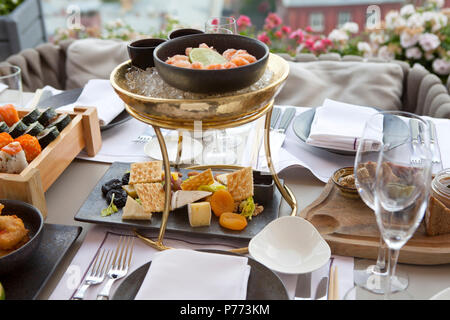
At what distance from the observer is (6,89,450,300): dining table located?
1.00 m

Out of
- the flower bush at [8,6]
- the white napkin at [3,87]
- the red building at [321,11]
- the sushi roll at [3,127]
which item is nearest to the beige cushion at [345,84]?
the white napkin at [3,87]

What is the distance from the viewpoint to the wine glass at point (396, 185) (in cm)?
84

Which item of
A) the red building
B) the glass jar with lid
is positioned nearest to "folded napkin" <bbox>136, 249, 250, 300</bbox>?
the glass jar with lid

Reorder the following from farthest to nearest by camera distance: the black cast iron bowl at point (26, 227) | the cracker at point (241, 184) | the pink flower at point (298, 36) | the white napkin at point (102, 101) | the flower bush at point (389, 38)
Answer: the pink flower at point (298, 36), the flower bush at point (389, 38), the white napkin at point (102, 101), the cracker at point (241, 184), the black cast iron bowl at point (26, 227)

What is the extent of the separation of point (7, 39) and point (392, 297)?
141 inches

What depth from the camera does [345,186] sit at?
1.22 metres

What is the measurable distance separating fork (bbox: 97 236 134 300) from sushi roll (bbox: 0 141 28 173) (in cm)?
34

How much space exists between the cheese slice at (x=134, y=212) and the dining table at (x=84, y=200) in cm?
7

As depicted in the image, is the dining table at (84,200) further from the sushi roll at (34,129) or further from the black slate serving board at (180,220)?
the sushi roll at (34,129)

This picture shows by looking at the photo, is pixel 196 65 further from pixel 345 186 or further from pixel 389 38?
pixel 389 38

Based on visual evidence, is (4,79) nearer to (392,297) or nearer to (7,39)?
(392,297)

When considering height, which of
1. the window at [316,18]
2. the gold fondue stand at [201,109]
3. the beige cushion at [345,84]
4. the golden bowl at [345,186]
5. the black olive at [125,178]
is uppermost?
the gold fondue stand at [201,109]

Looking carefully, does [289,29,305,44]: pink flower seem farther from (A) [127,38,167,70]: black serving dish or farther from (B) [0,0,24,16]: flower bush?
(B) [0,0,24,16]: flower bush

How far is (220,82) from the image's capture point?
97 centimetres
